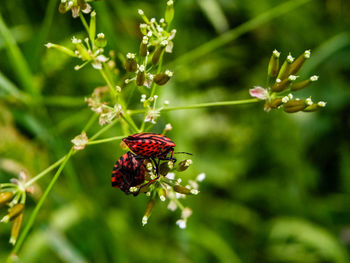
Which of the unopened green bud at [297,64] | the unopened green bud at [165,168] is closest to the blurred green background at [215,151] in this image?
the unopened green bud at [297,64]

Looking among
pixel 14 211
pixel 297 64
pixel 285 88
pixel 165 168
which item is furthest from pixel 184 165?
pixel 14 211

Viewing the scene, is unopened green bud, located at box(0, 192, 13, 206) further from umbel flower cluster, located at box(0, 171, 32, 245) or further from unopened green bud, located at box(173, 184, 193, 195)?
unopened green bud, located at box(173, 184, 193, 195)

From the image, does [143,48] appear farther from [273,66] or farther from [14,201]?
[14,201]

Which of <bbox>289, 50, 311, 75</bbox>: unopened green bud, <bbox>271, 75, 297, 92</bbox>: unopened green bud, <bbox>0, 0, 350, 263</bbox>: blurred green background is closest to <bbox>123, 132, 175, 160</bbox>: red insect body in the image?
<bbox>271, 75, 297, 92</bbox>: unopened green bud

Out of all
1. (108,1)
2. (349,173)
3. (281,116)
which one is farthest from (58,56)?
(349,173)

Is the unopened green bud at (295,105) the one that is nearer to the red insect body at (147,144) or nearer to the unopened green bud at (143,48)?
the red insect body at (147,144)

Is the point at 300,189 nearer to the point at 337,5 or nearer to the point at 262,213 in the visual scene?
the point at 262,213
